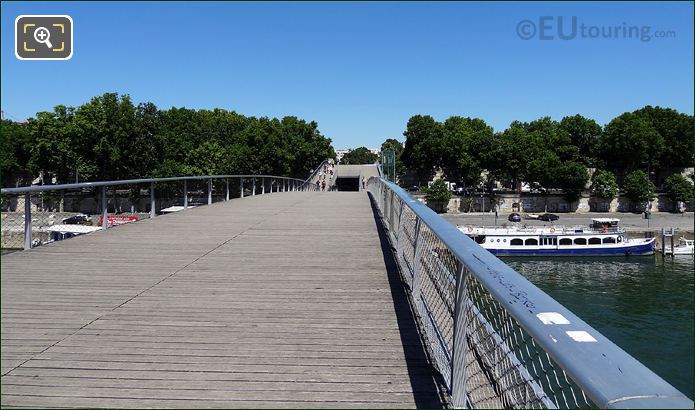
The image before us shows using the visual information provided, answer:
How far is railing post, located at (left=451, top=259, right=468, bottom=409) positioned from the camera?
2627 millimetres

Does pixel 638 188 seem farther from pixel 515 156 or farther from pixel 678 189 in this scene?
pixel 515 156

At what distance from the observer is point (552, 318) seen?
61.5 inches

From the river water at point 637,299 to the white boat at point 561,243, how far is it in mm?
1055

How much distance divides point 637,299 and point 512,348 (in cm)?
3516

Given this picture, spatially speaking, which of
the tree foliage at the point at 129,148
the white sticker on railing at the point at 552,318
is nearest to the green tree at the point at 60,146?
the tree foliage at the point at 129,148

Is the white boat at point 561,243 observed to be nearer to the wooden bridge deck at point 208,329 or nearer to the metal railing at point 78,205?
the metal railing at point 78,205

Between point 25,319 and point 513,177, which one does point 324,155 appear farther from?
point 25,319

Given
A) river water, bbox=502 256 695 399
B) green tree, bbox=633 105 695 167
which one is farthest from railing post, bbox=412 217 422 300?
green tree, bbox=633 105 695 167

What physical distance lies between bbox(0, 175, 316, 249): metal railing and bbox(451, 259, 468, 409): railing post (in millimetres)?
5606

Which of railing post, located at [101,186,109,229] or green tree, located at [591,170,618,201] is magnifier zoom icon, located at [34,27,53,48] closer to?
railing post, located at [101,186,109,229]

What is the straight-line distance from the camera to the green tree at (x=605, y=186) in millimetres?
73000

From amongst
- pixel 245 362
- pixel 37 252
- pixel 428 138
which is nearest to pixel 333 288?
pixel 245 362

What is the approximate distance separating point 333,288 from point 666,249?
56.5 metres

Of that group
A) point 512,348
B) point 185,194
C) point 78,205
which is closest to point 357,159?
point 185,194
